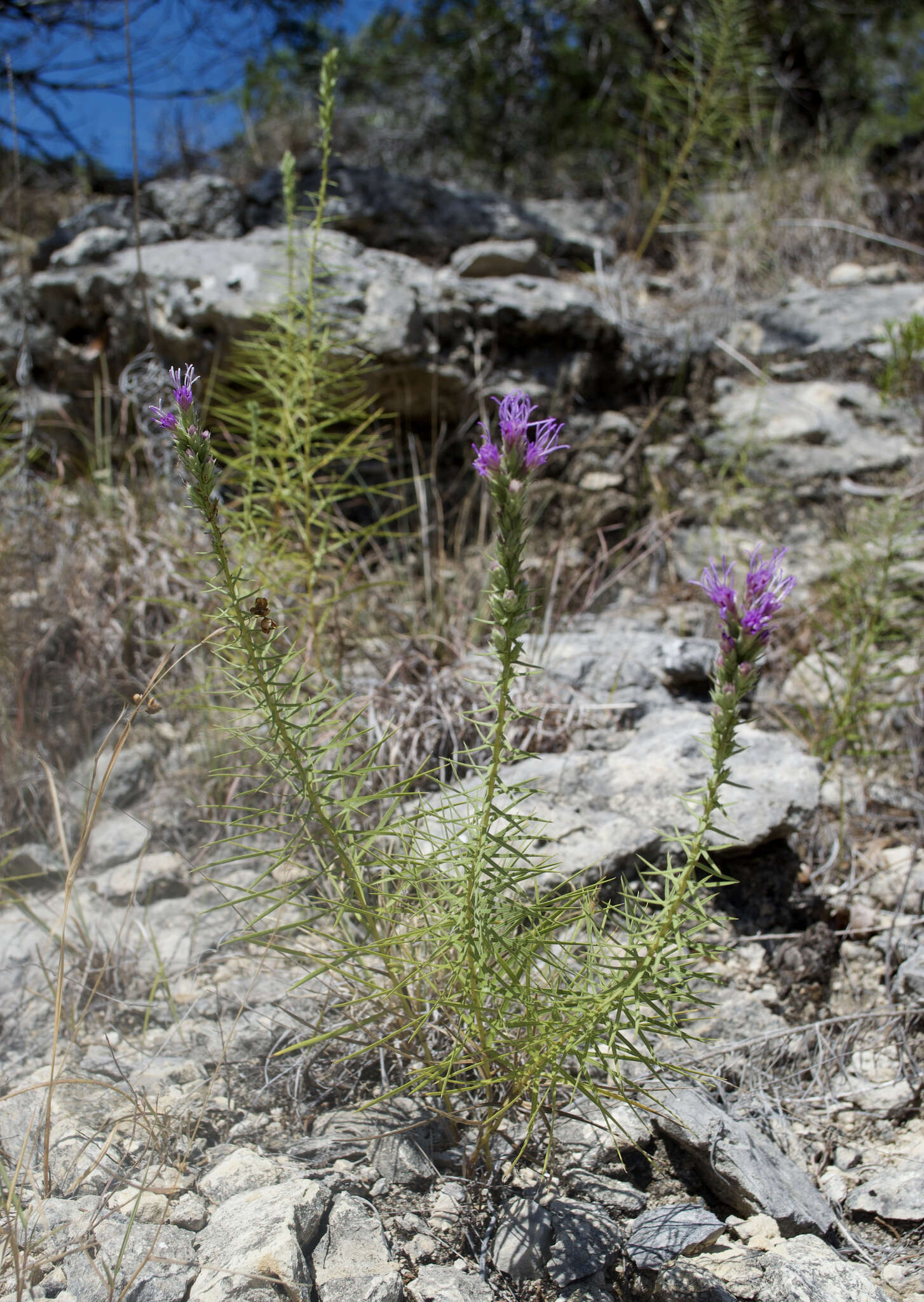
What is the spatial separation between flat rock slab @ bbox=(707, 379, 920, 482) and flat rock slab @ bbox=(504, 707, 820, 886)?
6.10 feet

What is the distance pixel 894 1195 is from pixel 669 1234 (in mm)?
491

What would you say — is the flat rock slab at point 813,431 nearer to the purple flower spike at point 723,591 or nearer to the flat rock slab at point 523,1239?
the purple flower spike at point 723,591

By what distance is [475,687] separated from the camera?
2664 mm

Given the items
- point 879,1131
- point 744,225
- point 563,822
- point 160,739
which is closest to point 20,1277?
point 563,822

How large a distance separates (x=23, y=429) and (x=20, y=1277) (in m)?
3.39

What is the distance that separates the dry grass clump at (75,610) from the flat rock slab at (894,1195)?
2.41 metres

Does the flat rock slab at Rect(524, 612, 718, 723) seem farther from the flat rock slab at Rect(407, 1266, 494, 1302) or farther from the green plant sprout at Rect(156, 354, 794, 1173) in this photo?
the flat rock slab at Rect(407, 1266, 494, 1302)

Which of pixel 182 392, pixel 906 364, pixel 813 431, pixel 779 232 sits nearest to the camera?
pixel 182 392

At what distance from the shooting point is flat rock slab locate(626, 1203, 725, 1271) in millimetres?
1390

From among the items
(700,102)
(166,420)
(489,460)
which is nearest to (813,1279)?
(489,460)

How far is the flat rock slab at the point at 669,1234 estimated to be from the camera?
139 centimetres

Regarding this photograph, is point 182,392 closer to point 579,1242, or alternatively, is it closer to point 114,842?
A: point 579,1242

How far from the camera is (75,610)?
318cm

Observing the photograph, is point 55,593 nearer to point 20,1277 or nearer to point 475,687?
point 475,687
